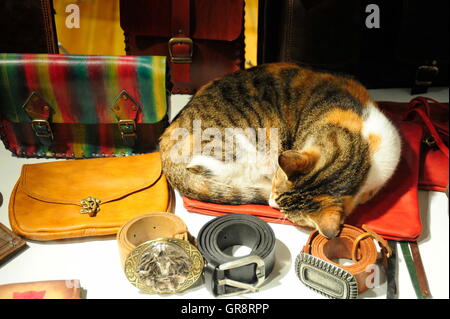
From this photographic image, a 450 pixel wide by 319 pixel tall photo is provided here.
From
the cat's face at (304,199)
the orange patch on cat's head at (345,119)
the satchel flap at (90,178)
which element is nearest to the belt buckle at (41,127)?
the satchel flap at (90,178)

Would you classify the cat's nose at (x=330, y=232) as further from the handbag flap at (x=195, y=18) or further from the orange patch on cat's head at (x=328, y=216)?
the handbag flap at (x=195, y=18)

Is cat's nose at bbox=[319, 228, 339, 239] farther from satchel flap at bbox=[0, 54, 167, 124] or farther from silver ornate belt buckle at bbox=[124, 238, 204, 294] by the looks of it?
satchel flap at bbox=[0, 54, 167, 124]

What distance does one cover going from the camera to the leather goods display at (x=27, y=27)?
158 centimetres

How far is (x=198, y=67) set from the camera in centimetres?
169

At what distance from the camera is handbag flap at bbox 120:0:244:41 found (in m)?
1.57

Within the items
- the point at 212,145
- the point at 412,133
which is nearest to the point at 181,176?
the point at 212,145

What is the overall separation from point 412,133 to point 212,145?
711mm

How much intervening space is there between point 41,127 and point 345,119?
98 centimetres

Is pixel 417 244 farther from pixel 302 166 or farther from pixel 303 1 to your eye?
pixel 303 1

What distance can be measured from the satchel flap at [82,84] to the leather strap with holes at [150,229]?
1.30ft

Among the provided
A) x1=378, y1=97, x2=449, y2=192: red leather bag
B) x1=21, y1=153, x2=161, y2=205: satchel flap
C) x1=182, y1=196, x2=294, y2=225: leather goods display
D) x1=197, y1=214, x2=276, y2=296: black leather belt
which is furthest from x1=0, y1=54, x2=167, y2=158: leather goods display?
x1=378, y1=97, x2=449, y2=192: red leather bag

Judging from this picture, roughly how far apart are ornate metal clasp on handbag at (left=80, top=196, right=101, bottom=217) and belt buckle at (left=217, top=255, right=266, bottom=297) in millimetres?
432

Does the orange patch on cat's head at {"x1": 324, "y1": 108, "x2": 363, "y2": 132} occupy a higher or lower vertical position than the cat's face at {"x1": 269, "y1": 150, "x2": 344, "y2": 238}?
higher
